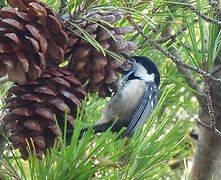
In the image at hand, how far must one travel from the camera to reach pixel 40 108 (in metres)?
0.79

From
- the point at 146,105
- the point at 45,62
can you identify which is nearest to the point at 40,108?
the point at 45,62

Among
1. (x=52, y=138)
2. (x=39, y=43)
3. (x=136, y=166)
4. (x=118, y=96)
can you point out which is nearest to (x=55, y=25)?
(x=39, y=43)

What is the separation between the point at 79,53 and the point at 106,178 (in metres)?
0.21

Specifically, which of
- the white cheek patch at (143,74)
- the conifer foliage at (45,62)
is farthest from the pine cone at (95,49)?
the white cheek patch at (143,74)

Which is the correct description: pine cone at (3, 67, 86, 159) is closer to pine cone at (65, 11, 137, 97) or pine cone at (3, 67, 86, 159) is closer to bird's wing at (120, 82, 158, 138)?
pine cone at (65, 11, 137, 97)

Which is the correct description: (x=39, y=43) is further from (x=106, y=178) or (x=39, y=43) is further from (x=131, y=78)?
(x=131, y=78)

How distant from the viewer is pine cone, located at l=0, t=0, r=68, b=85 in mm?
757

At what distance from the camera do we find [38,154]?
2.57ft

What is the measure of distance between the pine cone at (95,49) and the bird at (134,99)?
7.6 inches

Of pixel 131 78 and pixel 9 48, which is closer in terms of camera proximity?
pixel 9 48

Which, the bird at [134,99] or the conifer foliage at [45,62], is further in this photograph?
the bird at [134,99]

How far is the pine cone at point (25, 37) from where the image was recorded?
757 millimetres

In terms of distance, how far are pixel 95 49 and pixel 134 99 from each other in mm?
421

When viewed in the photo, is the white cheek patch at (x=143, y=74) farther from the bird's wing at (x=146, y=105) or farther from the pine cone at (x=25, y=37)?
the pine cone at (x=25, y=37)
